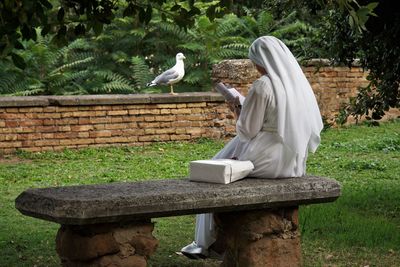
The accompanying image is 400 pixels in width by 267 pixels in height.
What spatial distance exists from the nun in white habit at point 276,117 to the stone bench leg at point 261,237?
33 centimetres

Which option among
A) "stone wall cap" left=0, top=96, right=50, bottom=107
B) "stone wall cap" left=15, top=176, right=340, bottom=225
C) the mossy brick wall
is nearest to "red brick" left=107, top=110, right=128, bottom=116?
the mossy brick wall

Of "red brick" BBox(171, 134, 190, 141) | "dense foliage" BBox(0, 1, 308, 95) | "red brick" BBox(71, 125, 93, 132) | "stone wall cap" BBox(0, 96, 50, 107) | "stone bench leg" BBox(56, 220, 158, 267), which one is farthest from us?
→ "dense foliage" BBox(0, 1, 308, 95)

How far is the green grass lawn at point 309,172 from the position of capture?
28.3 feet

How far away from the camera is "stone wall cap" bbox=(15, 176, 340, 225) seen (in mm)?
6078

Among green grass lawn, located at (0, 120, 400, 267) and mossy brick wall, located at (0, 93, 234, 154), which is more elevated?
mossy brick wall, located at (0, 93, 234, 154)

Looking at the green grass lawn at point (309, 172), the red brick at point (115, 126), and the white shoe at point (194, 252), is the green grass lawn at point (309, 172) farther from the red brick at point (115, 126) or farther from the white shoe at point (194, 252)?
the red brick at point (115, 126)

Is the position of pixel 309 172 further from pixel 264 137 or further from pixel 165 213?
pixel 165 213

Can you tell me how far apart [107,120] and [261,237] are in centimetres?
857

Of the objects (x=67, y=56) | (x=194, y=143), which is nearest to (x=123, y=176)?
(x=194, y=143)

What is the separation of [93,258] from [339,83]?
43.0 feet

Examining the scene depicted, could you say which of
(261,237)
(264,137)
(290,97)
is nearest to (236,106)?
(264,137)

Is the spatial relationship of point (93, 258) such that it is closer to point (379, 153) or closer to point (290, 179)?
point (290, 179)

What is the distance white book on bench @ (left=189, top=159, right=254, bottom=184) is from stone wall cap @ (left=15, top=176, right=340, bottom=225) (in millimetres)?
61

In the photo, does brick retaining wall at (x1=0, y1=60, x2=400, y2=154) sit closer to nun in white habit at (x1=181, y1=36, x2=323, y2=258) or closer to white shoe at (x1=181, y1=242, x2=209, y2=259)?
white shoe at (x1=181, y1=242, x2=209, y2=259)
